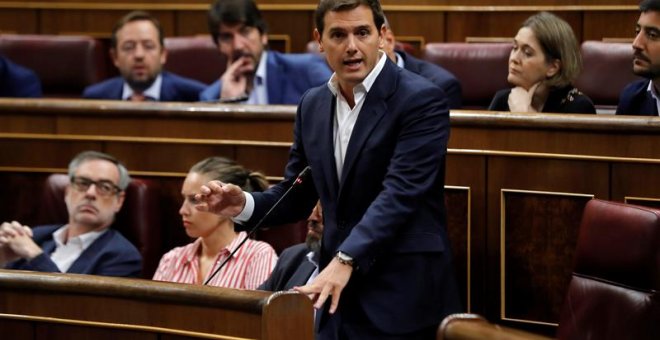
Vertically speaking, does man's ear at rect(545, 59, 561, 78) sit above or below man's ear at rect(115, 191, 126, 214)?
above

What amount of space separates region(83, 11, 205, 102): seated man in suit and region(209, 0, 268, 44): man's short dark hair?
107mm

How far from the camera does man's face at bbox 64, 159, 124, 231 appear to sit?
1406 mm

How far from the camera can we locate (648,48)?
1285 mm

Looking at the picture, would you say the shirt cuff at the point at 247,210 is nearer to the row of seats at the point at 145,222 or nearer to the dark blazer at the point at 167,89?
the row of seats at the point at 145,222

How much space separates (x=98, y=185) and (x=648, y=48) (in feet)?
2.21

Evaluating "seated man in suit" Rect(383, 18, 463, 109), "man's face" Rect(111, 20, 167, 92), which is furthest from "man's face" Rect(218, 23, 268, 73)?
"seated man in suit" Rect(383, 18, 463, 109)

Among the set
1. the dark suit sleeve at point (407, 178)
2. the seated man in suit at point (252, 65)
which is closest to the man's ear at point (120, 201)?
the seated man in suit at point (252, 65)

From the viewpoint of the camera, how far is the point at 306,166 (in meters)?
1.00

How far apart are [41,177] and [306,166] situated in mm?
645

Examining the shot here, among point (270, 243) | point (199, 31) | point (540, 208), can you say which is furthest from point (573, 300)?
point (199, 31)

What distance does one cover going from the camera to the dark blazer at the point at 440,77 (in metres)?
1.43

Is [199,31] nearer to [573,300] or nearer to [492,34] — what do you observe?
[492,34]

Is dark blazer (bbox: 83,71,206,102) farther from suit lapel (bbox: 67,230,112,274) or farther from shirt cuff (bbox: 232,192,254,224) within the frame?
shirt cuff (bbox: 232,192,254,224)

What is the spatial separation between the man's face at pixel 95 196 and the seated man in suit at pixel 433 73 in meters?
0.38
